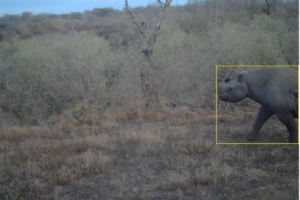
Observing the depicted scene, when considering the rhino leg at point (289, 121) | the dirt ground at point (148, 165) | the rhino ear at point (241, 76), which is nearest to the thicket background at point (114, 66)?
Answer: the dirt ground at point (148, 165)

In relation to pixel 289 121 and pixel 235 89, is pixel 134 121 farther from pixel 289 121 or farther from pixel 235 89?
pixel 289 121

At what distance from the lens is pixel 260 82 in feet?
26.6

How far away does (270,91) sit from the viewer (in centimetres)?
791

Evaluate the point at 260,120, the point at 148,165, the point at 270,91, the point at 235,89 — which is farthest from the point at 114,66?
the point at 148,165

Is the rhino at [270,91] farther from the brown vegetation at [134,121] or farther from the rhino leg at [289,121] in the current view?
the brown vegetation at [134,121]

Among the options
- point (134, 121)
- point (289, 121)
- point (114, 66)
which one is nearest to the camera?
point (289, 121)

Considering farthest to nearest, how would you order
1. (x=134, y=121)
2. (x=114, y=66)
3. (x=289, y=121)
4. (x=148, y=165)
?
(x=114, y=66), (x=134, y=121), (x=289, y=121), (x=148, y=165)

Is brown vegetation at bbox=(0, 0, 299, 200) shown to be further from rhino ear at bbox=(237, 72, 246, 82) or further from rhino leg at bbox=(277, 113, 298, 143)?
rhino ear at bbox=(237, 72, 246, 82)

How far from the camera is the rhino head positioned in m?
8.34

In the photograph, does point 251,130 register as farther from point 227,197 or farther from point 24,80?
point 24,80

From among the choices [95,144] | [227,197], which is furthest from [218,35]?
[227,197]

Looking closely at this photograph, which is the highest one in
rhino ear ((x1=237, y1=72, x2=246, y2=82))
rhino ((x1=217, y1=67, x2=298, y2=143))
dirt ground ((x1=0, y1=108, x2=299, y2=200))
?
rhino ear ((x1=237, y1=72, x2=246, y2=82))

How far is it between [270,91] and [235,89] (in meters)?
0.75

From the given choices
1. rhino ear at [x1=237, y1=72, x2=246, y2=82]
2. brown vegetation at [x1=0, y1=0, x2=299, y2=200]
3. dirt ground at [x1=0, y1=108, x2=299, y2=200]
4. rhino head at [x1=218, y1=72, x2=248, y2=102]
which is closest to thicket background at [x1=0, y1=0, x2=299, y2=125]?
brown vegetation at [x1=0, y1=0, x2=299, y2=200]
